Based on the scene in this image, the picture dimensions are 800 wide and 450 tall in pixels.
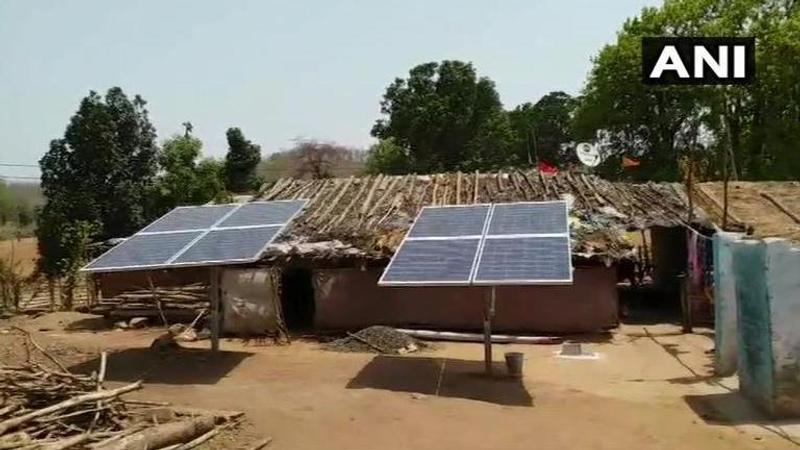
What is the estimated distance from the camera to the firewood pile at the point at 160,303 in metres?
17.7

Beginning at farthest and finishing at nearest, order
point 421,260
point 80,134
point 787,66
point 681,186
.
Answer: point 80,134, point 787,66, point 681,186, point 421,260

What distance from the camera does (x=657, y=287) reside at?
21.5 meters

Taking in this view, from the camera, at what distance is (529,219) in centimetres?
1229

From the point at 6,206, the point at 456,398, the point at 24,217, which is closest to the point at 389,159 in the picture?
the point at 456,398

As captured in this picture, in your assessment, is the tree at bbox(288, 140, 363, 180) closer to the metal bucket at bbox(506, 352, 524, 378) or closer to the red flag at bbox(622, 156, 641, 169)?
the red flag at bbox(622, 156, 641, 169)

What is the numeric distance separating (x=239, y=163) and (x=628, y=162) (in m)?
18.1

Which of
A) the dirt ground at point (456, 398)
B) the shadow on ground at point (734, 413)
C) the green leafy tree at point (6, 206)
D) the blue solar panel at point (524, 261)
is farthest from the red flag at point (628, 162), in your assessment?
the green leafy tree at point (6, 206)

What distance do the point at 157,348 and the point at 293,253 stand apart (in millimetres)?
4711

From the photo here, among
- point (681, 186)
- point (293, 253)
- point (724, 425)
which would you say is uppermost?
point (681, 186)

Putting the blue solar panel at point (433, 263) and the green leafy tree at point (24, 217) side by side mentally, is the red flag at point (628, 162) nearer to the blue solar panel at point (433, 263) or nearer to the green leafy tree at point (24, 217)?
the blue solar panel at point (433, 263)

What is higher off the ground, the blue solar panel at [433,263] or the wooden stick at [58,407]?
the blue solar panel at [433,263]

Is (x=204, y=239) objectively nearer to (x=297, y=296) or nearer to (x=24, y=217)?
(x=297, y=296)

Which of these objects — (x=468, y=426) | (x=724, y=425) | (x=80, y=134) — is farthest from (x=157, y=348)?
(x=80, y=134)

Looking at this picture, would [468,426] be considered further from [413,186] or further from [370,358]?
[413,186]
